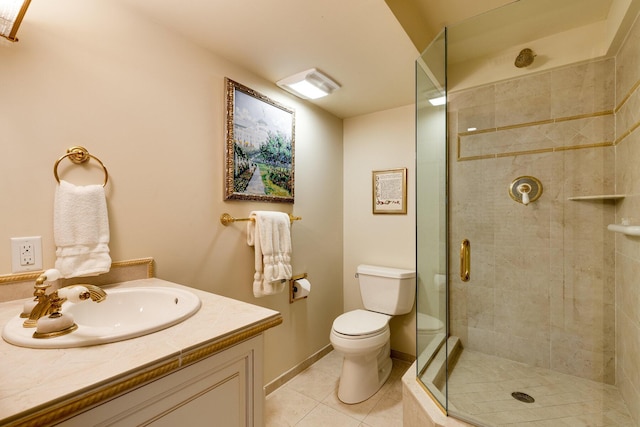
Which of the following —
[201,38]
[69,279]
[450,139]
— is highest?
A: [201,38]

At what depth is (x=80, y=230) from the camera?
108cm

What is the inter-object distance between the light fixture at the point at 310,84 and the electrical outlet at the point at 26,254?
151 cm

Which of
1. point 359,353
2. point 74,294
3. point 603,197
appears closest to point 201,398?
point 74,294

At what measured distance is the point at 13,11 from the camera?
0.91m

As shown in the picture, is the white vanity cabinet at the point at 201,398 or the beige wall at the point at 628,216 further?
the beige wall at the point at 628,216

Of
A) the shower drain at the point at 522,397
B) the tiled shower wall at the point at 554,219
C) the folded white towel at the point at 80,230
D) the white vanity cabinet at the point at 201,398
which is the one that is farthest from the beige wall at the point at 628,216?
the folded white towel at the point at 80,230

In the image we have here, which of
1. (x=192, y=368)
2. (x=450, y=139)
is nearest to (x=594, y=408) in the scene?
(x=450, y=139)

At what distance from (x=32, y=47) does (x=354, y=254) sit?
230 centimetres

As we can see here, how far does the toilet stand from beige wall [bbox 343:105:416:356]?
161 mm

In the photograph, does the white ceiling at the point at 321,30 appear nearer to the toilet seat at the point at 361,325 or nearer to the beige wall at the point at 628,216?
the beige wall at the point at 628,216

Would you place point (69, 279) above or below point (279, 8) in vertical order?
below

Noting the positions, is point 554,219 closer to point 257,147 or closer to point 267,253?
point 267,253

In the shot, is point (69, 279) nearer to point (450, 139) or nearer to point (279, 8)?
point (279, 8)

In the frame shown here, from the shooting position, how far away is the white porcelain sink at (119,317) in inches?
26.5
